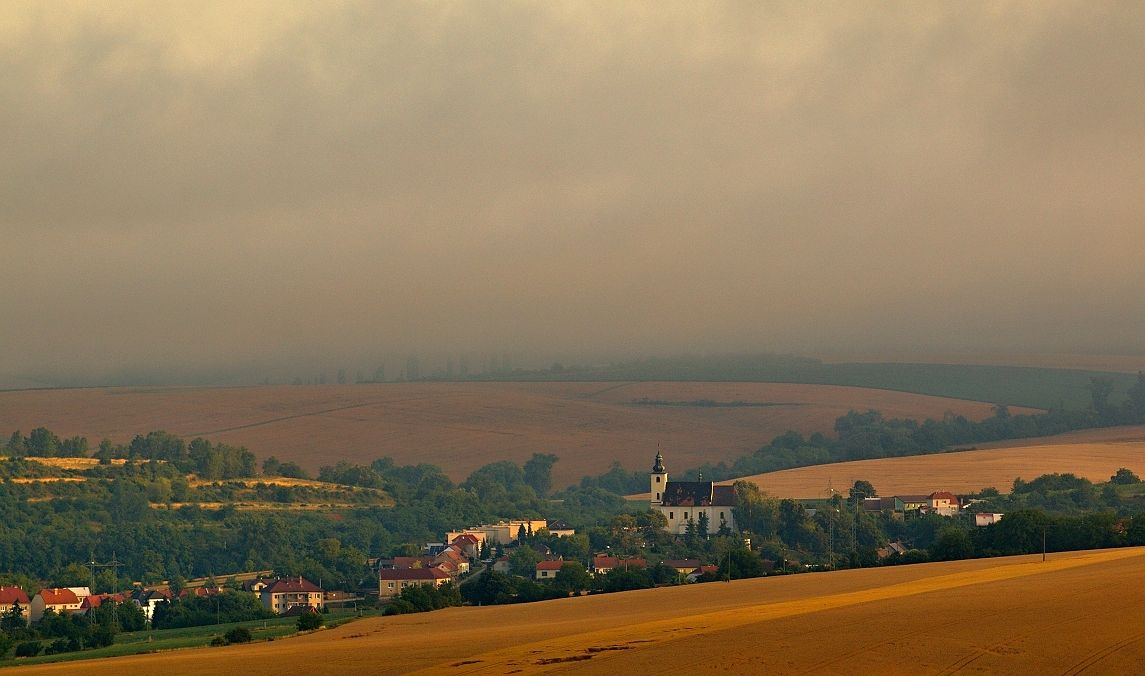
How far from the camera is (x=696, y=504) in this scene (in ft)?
545

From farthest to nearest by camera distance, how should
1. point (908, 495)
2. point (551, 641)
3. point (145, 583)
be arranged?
point (908, 495) → point (145, 583) → point (551, 641)

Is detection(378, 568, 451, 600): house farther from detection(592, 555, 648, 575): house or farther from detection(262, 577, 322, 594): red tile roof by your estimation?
detection(592, 555, 648, 575): house

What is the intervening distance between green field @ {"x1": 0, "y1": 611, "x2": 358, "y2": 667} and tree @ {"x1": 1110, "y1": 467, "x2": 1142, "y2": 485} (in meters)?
102

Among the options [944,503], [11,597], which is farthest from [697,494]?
[11,597]

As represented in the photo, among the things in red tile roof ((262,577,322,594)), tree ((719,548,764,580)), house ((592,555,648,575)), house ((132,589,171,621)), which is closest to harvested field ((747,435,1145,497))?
house ((592,555,648,575))

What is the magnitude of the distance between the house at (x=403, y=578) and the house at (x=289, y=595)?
4.80 meters

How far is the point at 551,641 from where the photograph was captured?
54250 millimetres

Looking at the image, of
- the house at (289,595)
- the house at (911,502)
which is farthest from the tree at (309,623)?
the house at (911,502)

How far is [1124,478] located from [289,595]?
94.7 meters

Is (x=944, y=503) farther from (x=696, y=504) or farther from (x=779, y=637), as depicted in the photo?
(x=779, y=637)

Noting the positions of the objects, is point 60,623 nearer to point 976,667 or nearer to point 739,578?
point 739,578

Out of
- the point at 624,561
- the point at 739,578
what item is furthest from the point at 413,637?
the point at 624,561

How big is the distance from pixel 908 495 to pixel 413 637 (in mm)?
120392

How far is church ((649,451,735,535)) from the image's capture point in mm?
161875
